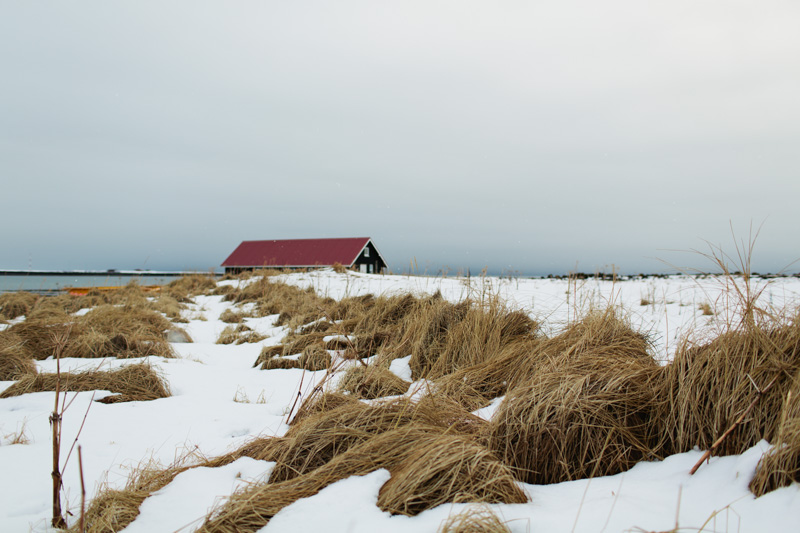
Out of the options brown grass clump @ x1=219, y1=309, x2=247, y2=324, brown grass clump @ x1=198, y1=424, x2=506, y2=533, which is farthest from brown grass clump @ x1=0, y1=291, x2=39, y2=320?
brown grass clump @ x1=198, y1=424, x2=506, y2=533

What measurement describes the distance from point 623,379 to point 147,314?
23.0 feet

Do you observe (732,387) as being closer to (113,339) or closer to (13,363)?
(13,363)

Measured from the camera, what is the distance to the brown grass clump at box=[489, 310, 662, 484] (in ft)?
6.54

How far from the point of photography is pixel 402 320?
5656 mm

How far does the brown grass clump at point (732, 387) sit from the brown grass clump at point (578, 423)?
5.3 inches

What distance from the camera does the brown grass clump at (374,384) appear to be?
11.8ft

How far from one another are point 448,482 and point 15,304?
10.5 metres

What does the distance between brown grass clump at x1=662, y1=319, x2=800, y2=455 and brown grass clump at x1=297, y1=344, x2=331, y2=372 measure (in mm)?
Answer: 3485

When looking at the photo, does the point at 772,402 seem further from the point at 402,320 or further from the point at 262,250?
the point at 262,250

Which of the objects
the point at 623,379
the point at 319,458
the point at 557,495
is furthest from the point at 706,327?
the point at 319,458

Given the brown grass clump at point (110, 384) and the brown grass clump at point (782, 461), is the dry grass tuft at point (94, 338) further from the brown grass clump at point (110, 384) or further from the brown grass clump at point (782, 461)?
the brown grass clump at point (782, 461)

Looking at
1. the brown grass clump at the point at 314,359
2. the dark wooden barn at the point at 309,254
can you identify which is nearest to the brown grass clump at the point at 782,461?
the brown grass clump at the point at 314,359

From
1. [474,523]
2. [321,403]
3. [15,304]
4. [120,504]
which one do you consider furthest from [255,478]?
[15,304]

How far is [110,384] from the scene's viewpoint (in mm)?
3900
